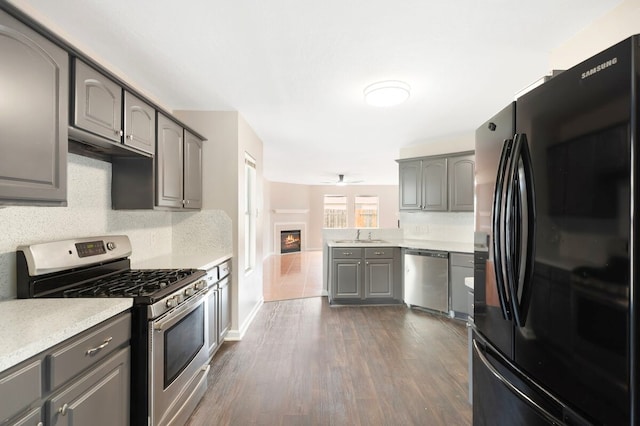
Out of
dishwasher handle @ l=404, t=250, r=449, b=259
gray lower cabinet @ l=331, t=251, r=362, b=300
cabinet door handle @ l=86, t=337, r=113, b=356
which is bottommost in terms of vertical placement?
gray lower cabinet @ l=331, t=251, r=362, b=300

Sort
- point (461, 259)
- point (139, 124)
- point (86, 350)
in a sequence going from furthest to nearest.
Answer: point (461, 259) < point (139, 124) < point (86, 350)

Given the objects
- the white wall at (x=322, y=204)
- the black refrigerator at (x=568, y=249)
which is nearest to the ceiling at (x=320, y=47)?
the black refrigerator at (x=568, y=249)

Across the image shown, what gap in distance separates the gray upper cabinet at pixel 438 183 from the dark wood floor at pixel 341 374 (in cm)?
167

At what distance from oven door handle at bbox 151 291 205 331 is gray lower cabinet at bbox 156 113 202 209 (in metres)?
0.83

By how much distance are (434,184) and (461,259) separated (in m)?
1.23

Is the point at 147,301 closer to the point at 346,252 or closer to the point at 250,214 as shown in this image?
the point at 250,214

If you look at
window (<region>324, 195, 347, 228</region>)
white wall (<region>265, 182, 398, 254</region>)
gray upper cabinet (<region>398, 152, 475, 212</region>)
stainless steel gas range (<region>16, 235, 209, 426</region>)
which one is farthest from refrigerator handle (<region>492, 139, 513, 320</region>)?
window (<region>324, 195, 347, 228</region>)

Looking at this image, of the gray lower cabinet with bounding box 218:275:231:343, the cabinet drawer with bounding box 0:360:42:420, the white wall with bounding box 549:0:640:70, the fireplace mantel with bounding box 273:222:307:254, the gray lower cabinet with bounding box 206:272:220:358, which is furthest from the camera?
the fireplace mantel with bounding box 273:222:307:254

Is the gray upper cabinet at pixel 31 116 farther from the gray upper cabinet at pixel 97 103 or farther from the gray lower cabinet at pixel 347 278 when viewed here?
the gray lower cabinet at pixel 347 278

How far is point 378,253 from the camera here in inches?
173

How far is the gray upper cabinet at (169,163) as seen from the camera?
2322mm

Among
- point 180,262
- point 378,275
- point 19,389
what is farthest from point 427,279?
point 19,389

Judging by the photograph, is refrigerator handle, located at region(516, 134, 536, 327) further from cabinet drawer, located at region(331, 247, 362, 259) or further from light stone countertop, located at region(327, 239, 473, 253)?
cabinet drawer, located at region(331, 247, 362, 259)

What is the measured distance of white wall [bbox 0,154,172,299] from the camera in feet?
4.89
